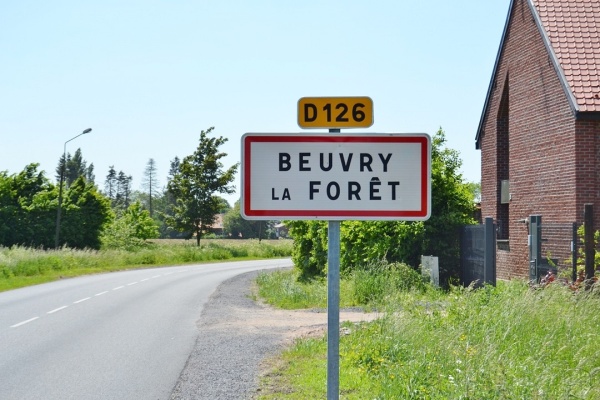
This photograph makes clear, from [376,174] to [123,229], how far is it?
188ft

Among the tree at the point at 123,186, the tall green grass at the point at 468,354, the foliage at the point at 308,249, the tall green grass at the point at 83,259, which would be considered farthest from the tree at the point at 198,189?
the tree at the point at 123,186

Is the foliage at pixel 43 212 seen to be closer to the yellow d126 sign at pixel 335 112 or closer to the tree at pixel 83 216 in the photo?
the tree at pixel 83 216

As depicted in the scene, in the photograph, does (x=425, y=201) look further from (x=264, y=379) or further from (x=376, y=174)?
(x=264, y=379)

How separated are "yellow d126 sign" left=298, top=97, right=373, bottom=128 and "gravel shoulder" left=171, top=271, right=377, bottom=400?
495 cm

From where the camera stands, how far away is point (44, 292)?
938 inches

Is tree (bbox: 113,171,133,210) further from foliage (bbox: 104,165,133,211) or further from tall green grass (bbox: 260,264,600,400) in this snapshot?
tall green grass (bbox: 260,264,600,400)

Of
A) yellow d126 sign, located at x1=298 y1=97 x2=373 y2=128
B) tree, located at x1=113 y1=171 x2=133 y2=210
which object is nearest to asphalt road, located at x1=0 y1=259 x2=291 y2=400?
yellow d126 sign, located at x1=298 y1=97 x2=373 y2=128

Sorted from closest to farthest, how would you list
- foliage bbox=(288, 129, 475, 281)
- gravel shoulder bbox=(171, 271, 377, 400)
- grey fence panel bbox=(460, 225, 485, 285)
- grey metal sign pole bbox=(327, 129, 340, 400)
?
grey metal sign pole bbox=(327, 129, 340, 400), gravel shoulder bbox=(171, 271, 377, 400), grey fence panel bbox=(460, 225, 485, 285), foliage bbox=(288, 129, 475, 281)

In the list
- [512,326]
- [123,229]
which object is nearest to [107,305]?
[512,326]

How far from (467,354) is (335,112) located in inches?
137

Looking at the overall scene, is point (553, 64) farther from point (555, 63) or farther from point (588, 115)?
point (588, 115)

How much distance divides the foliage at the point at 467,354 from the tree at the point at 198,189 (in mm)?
51290

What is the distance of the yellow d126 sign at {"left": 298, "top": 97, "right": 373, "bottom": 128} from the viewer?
3908 millimetres

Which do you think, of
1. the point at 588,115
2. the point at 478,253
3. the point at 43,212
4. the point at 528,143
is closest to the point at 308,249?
the point at 528,143
